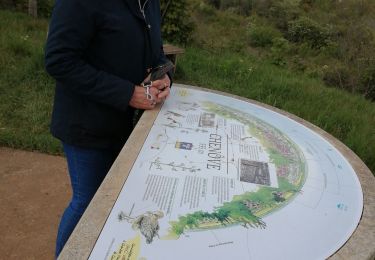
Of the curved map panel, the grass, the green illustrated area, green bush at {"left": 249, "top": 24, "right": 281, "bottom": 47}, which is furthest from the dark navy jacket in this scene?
green bush at {"left": 249, "top": 24, "right": 281, "bottom": 47}

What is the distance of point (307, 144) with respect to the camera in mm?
2248

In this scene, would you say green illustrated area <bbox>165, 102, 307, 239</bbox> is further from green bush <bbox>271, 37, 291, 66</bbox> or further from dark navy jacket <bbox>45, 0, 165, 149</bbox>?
green bush <bbox>271, 37, 291, 66</bbox>

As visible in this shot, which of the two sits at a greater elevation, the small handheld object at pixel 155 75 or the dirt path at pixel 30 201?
the small handheld object at pixel 155 75

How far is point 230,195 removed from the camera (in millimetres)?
1619

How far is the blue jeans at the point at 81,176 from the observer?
1.96 m

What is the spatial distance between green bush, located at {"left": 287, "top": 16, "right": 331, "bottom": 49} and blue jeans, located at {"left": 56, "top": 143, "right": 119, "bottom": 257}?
870cm

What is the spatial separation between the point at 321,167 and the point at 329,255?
0.67 meters

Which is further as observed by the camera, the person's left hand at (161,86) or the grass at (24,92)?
the grass at (24,92)

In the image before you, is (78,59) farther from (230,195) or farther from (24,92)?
(24,92)

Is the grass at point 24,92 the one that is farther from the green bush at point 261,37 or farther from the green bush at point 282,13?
the green bush at point 282,13

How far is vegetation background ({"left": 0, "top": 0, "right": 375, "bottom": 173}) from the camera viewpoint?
439 centimetres

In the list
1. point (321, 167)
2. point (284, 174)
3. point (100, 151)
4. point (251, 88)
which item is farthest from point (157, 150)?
point (251, 88)

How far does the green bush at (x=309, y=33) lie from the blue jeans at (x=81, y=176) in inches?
342

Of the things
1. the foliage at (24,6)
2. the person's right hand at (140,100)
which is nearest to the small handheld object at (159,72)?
the person's right hand at (140,100)
